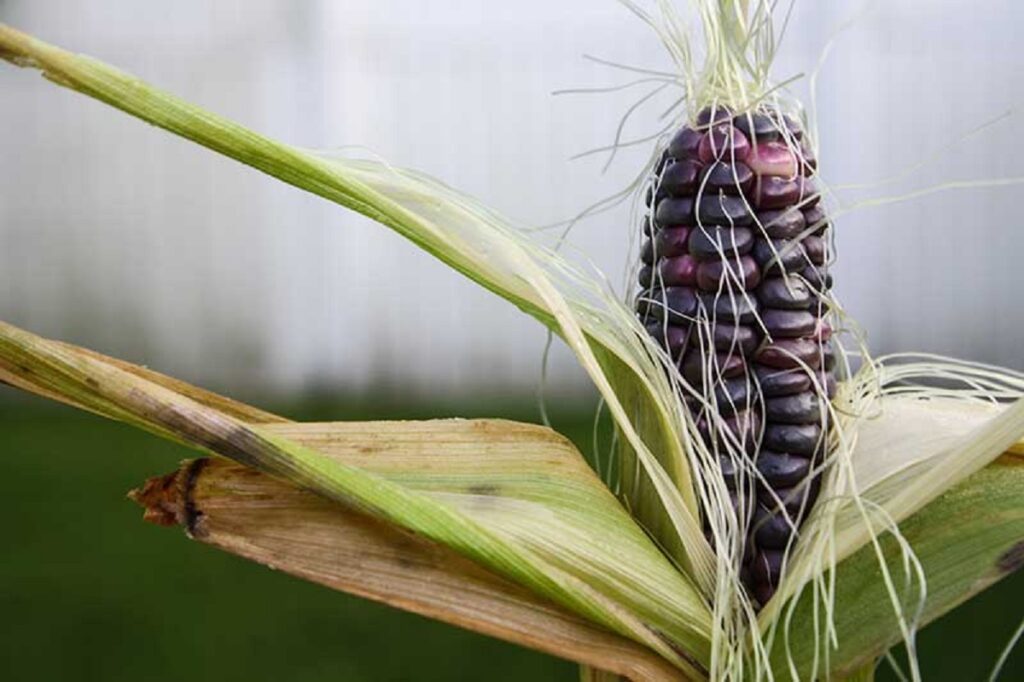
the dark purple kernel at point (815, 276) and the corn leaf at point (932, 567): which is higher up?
the dark purple kernel at point (815, 276)

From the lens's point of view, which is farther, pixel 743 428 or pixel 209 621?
pixel 209 621

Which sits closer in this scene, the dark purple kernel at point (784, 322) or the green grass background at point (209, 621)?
the dark purple kernel at point (784, 322)

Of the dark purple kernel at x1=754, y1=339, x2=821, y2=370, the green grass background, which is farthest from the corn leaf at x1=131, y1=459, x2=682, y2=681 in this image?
the green grass background

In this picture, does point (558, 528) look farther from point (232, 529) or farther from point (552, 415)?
point (552, 415)

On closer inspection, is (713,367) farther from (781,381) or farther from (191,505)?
(191,505)

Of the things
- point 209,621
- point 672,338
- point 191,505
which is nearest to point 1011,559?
point 672,338

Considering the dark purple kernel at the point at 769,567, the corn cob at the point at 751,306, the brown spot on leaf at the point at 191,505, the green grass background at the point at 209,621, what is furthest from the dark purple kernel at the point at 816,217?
the green grass background at the point at 209,621

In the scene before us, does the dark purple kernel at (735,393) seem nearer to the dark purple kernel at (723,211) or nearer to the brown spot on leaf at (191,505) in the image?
the dark purple kernel at (723,211)
